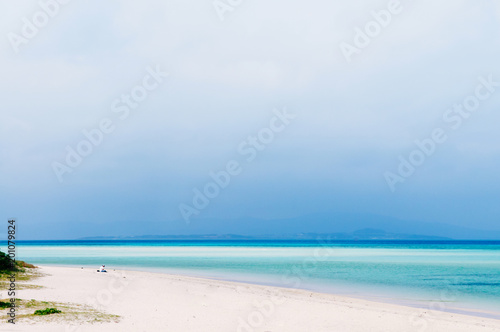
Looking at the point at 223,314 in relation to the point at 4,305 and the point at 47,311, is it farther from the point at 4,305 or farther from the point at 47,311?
the point at 4,305

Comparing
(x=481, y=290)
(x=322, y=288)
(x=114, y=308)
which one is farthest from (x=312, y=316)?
(x=481, y=290)

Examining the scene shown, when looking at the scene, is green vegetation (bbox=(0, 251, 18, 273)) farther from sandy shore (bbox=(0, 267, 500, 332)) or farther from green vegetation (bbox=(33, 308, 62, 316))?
green vegetation (bbox=(33, 308, 62, 316))

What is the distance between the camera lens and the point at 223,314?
1717 centimetres

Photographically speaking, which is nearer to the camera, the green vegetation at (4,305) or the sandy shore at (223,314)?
the sandy shore at (223,314)

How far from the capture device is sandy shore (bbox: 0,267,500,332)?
47.2 ft

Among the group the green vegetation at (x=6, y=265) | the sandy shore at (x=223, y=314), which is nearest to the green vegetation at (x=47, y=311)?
the sandy shore at (x=223, y=314)

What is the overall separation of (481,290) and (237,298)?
59.3ft

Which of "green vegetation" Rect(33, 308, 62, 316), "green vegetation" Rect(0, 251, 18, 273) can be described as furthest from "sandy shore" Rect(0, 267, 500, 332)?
"green vegetation" Rect(0, 251, 18, 273)

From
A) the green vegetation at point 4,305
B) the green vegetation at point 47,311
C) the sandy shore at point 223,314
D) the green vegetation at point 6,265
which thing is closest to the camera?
the sandy shore at point 223,314

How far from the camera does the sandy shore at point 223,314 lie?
1439cm

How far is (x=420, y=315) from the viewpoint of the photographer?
19.0 meters

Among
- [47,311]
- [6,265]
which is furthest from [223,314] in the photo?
[6,265]

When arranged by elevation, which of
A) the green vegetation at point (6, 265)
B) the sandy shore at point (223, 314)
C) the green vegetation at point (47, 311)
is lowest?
the sandy shore at point (223, 314)

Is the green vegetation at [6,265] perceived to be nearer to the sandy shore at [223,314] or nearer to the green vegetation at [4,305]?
the sandy shore at [223,314]
